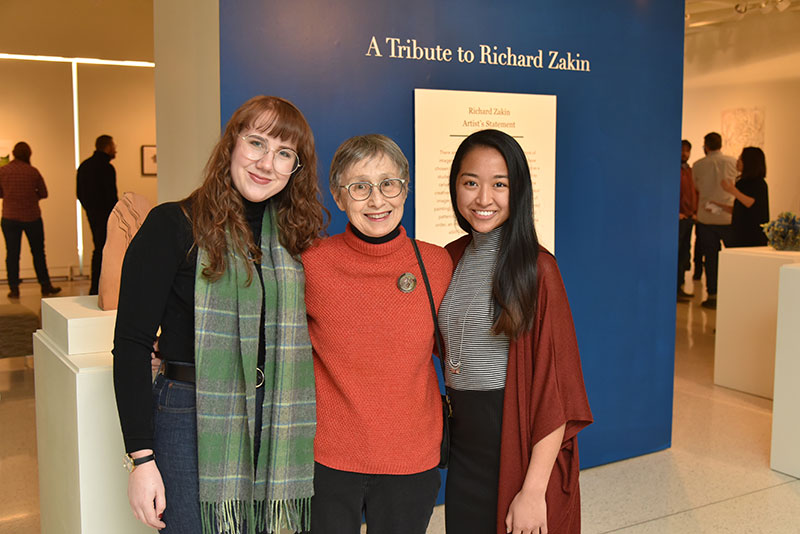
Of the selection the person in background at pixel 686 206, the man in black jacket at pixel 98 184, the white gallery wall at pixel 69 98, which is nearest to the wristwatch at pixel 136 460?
the man in black jacket at pixel 98 184

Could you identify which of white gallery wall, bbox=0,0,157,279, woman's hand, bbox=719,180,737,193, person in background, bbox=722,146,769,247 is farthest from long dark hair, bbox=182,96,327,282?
white gallery wall, bbox=0,0,157,279

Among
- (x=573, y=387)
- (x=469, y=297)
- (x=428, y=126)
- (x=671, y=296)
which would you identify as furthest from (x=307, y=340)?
(x=671, y=296)

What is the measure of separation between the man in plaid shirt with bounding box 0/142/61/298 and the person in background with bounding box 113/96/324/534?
920 cm

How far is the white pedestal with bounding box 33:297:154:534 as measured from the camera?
2.41 meters

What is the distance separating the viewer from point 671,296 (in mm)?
4531

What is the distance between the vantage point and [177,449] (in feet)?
6.32

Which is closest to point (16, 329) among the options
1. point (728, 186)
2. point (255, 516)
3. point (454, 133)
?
point (454, 133)

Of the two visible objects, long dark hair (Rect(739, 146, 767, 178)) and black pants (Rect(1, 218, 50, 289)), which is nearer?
long dark hair (Rect(739, 146, 767, 178))

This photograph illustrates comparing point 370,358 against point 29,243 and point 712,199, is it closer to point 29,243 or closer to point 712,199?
point 712,199

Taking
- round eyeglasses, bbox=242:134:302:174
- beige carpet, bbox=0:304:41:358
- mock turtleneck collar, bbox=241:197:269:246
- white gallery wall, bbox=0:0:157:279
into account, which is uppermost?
white gallery wall, bbox=0:0:157:279

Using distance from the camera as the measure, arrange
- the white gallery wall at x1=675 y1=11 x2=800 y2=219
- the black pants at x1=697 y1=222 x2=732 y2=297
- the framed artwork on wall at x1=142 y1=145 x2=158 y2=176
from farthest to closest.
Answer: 1. the framed artwork on wall at x1=142 y1=145 x2=158 y2=176
2. the white gallery wall at x1=675 y1=11 x2=800 y2=219
3. the black pants at x1=697 y1=222 x2=732 y2=297

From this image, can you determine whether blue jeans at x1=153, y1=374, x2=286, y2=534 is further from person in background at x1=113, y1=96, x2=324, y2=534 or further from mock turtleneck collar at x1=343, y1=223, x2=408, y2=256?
mock turtleneck collar at x1=343, y1=223, x2=408, y2=256

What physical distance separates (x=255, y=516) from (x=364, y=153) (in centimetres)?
103

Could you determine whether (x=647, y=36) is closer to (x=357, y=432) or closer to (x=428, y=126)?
(x=428, y=126)
